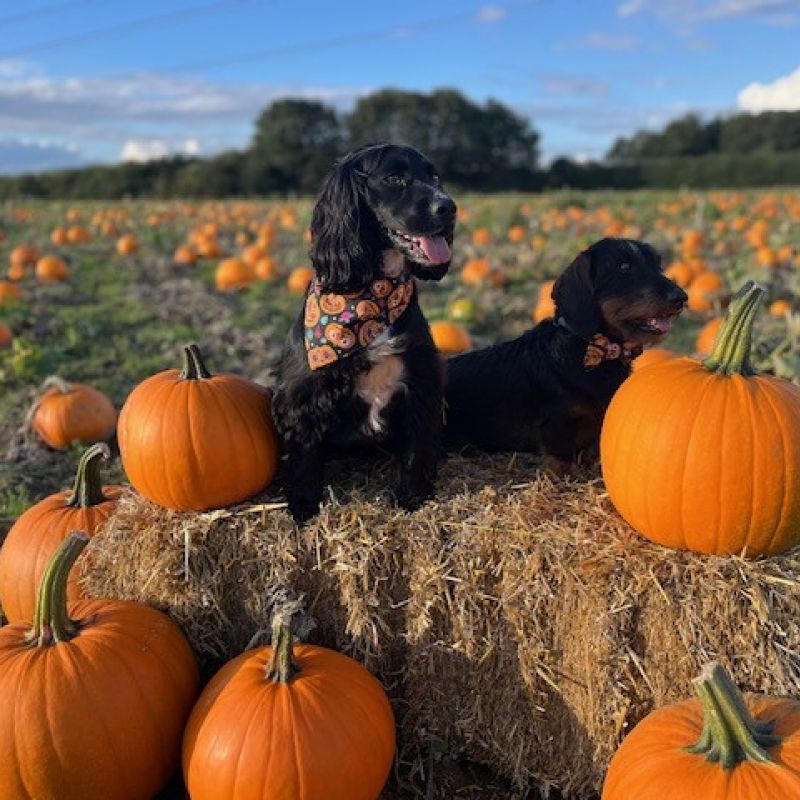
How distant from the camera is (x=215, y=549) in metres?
3.27

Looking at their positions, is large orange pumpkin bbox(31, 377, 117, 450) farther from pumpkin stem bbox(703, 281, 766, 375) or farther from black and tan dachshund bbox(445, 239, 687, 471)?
pumpkin stem bbox(703, 281, 766, 375)

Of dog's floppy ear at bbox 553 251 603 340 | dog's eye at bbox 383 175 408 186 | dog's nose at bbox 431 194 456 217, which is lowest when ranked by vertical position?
dog's floppy ear at bbox 553 251 603 340

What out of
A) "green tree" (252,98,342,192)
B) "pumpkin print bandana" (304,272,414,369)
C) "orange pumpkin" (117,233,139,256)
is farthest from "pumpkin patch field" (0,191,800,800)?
"green tree" (252,98,342,192)

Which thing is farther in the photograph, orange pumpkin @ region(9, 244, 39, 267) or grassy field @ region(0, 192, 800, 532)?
orange pumpkin @ region(9, 244, 39, 267)

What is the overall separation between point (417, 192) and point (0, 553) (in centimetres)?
256

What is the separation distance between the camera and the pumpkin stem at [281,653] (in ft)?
8.91

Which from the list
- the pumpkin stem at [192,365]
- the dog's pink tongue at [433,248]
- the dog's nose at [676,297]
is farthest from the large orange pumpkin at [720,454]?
the pumpkin stem at [192,365]

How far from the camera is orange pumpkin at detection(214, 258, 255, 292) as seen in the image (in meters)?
11.3

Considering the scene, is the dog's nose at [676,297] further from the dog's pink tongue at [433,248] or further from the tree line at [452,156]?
the tree line at [452,156]

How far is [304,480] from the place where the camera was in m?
3.29

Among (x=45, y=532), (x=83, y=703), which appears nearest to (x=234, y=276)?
(x=45, y=532)

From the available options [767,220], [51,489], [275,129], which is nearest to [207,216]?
[767,220]

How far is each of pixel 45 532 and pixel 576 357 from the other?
2425mm

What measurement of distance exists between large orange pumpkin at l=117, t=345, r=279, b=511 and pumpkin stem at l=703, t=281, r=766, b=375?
1759 mm
